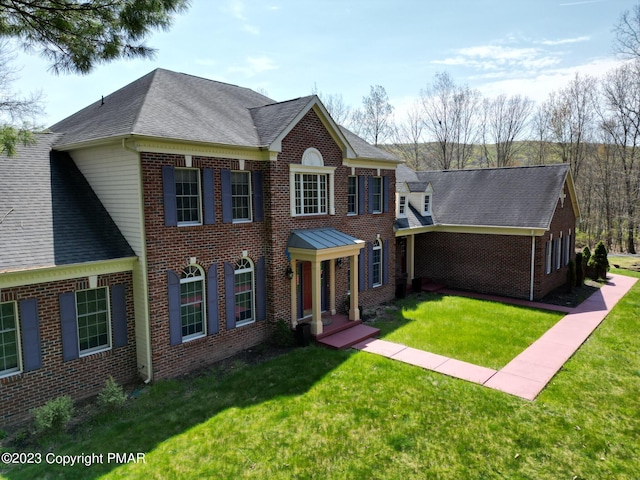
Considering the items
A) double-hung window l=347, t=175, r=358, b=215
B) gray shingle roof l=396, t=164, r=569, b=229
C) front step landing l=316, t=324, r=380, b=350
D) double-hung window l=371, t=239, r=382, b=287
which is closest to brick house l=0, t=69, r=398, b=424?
front step landing l=316, t=324, r=380, b=350

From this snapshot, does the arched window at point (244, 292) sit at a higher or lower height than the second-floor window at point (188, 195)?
lower

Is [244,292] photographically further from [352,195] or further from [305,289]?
[352,195]

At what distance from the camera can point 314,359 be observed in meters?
11.8

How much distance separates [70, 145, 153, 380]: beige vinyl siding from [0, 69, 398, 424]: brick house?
5 cm

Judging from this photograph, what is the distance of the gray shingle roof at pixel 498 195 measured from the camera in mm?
19294

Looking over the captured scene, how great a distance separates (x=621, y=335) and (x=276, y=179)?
13.0 meters

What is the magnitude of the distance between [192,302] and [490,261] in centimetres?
1462

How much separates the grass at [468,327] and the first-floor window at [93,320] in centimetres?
842

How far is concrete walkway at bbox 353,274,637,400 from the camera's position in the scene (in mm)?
10375

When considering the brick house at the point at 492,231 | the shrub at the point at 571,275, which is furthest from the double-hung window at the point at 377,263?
the shrub at the point at 571,275

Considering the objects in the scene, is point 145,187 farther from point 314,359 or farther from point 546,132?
point 546,132

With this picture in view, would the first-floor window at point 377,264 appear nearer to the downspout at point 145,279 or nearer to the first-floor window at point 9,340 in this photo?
the downspout at point 145,279

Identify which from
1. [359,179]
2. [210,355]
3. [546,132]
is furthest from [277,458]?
[546,132]

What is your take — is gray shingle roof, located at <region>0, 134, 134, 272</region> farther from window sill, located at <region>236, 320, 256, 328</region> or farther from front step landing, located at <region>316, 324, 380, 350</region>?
front step landing, located at <region>316, 324, 380, 350</region>
